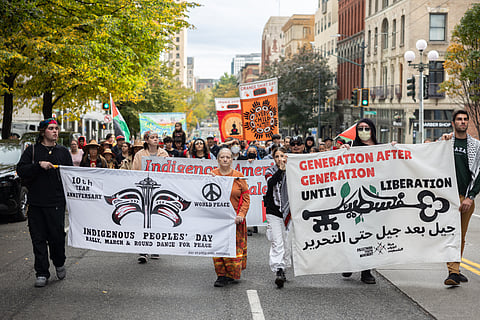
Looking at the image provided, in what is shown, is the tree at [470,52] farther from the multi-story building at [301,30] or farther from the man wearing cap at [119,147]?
the multi-story building at [301,30]

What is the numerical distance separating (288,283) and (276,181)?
1276mm

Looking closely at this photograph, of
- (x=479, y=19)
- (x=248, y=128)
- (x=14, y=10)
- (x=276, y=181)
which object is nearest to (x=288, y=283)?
(x=276, y=181)

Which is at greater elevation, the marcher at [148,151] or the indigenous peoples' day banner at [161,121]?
the indigenous peoples' day banner at [161,121]

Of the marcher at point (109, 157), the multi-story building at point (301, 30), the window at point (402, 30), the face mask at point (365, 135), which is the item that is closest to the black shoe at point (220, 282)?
the face mask at point (365, 135)

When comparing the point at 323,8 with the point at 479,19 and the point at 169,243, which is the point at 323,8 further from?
the point at 169,243

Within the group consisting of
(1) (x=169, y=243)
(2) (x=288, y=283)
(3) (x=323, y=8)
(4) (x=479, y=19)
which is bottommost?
(2) (x=288, y=283)

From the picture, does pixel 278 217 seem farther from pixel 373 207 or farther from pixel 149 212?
pixel 149 212

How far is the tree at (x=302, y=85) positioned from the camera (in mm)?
70312

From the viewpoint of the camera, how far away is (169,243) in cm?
815

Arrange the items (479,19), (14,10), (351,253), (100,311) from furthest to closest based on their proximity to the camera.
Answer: (479,19) → (14,10) → (351,253) → (100,311)

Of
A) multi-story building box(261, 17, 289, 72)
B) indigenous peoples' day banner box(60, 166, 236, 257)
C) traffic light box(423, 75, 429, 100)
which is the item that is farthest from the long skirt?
multi-story building box(261, 17, 289, 72)

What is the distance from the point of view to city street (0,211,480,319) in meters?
6.73

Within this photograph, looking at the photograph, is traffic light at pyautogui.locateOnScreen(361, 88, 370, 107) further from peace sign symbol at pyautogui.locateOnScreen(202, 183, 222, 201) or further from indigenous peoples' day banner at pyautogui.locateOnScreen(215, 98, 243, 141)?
peace sign symbol at pyautogui.locateOnScreen(202, 183, 222, 201)

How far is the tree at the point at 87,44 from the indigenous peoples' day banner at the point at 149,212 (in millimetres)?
9885
